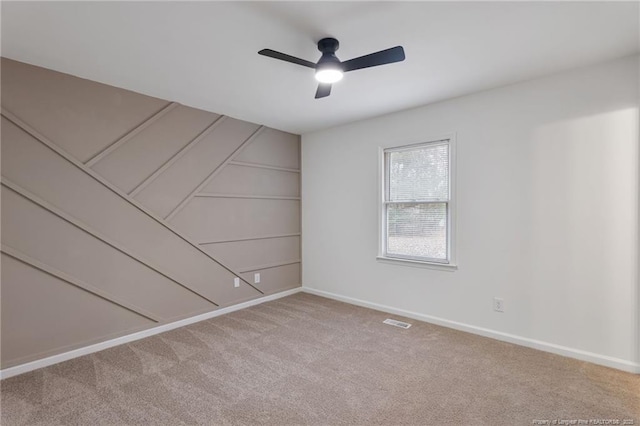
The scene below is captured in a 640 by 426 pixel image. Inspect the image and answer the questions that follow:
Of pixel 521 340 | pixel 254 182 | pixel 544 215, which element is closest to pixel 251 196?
pixel 254 182

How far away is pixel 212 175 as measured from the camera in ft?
12.2

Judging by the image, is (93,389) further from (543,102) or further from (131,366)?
(543,102)

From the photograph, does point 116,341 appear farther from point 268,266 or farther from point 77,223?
point 268,266

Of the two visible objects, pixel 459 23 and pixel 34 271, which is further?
pixel 34 271

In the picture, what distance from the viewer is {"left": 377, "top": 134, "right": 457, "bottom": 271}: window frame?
3322mm

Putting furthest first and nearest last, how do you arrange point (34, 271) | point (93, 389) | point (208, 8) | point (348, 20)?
1. point (34, 271)
2. point (93, 389)
3. point (348, 20)
4. point (208, 8)

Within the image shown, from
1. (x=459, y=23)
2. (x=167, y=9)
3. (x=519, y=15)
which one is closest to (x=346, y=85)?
(x=459, y=23)

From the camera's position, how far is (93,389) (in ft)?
7.32

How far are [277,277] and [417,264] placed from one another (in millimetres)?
2010

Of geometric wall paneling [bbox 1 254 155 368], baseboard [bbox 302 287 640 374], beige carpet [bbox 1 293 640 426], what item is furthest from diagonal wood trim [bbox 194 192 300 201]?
baseboard [bbox 302 287 640 374]

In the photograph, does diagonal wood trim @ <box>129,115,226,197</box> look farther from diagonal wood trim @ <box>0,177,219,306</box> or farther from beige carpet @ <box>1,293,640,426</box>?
beige carpet @ <box>1,293,640,426</box>

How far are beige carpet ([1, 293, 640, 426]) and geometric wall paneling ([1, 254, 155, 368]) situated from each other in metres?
0.19

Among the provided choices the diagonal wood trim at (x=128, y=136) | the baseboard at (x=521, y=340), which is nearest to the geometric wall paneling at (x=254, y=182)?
the diagonal wood trim at (x=128, y=136)

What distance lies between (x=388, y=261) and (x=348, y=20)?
2.71m
